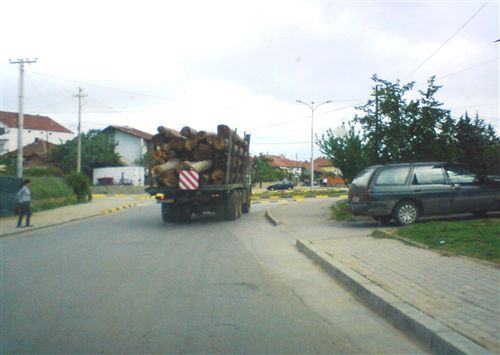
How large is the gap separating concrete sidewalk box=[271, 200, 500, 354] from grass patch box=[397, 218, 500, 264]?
350 millimetres

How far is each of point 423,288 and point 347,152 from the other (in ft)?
43.6

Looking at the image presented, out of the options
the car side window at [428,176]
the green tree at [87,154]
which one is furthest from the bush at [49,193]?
the green tree at [87,154]

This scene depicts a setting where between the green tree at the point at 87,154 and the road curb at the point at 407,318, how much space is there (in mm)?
60273

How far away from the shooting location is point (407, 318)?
17.9 ft

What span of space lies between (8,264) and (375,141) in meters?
12.7

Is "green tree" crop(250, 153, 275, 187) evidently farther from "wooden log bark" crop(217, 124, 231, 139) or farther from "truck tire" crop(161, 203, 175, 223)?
"wooden log bark" crop(217, 124, 231, 139)

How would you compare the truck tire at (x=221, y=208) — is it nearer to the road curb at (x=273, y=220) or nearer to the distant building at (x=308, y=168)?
the road curb at (x=273, y=220)

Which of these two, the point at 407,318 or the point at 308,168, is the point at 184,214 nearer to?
the point at 407,318

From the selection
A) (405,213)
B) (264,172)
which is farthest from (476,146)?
(264,172)

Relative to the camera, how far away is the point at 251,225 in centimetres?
1809

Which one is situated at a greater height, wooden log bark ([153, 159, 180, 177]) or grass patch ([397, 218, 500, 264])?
wooden log bark ([153, 159, 180, 177])

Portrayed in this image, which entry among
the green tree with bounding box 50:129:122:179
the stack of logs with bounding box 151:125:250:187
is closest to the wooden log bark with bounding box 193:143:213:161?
the stack of logs with bounding box 151:125:250:187

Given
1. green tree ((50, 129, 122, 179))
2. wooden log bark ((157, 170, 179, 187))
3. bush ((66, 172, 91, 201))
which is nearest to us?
wooden log bark ((157, 170, 179, 187))

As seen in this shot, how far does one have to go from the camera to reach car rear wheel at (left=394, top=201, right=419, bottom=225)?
45.4 ft
